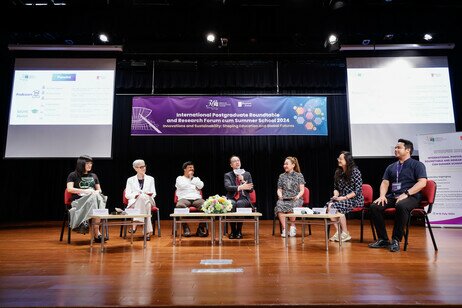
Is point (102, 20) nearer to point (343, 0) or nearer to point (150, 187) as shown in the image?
point (150, 187)

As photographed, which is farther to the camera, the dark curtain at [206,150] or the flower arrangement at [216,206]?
the dark curtain at [206,150]

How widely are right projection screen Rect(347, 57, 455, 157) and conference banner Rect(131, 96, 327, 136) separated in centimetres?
74

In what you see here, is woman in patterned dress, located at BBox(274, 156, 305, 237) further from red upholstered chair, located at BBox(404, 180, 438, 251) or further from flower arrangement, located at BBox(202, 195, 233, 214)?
red upholstered chair, located at BBox(404, 180, 438, 251)

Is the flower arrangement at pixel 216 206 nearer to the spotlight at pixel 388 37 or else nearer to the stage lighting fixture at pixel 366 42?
the stage lighting fixture at pixel 366 42

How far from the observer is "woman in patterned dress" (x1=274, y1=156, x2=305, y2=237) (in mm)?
4617

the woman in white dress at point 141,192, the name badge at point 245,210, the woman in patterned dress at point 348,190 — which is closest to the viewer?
the name badge at point 245,210

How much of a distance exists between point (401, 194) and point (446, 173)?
8.98 ft

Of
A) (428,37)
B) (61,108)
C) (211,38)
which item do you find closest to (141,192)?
(61,108)

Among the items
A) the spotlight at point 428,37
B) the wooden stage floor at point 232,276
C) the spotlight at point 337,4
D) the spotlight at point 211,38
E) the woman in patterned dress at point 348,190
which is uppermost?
the spotlight at point 337,4

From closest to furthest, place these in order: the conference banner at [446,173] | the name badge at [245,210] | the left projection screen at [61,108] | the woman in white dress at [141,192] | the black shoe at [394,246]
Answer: the black shoe at [394,246]
the name badge at [245,210]
the woman in white dress at [141,192]
the conference banner at [446,173]
the left projection screen at [61,108]

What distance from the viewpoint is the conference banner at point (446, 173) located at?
219 inches

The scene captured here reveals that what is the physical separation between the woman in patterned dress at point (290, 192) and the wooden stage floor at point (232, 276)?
2.62 ft

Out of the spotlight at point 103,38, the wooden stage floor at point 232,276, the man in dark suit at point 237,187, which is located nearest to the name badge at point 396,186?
the wooden stage floor at point 232,276

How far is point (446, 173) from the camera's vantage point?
18.5 feet
